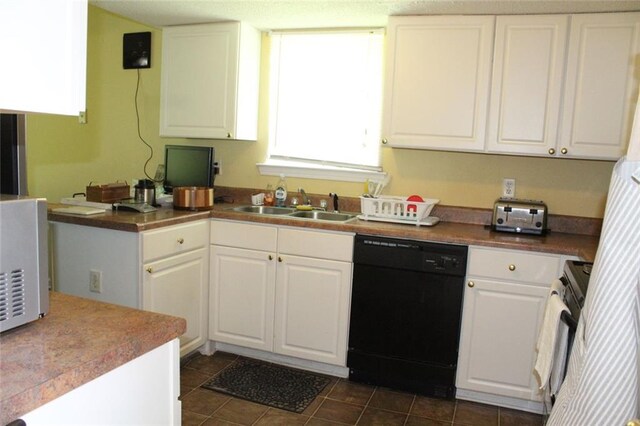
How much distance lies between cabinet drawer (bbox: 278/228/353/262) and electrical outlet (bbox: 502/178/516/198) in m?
1.00

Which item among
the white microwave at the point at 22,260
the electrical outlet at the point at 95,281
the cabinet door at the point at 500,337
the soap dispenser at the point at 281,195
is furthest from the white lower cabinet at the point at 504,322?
the white microwave at the point at 22,260

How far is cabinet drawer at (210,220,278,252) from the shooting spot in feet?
9.62

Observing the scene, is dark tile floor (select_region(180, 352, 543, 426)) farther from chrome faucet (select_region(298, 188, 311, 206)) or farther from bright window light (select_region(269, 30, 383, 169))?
bright window light (select_region(269, 30, 383, 169))

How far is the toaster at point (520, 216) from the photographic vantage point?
Result: 9.07 ft

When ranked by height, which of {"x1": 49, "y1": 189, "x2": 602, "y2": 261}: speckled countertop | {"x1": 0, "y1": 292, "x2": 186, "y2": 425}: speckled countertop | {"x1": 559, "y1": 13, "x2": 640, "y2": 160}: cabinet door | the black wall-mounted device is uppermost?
the black wall-mounted device

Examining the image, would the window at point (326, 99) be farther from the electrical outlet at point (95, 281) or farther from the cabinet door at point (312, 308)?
the electrical outlet at point (95, 281)

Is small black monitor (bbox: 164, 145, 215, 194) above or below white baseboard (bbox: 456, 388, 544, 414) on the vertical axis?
above

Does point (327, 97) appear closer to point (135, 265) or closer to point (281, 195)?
point (281, 195)

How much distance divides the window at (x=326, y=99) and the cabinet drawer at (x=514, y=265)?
978 mm

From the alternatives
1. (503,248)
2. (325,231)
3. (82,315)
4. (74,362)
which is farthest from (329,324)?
(74,362)

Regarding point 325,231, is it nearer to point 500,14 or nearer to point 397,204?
point 397,204

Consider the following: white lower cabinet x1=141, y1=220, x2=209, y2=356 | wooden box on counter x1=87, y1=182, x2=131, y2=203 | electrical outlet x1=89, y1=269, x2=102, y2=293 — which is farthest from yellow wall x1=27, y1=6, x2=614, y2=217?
electrical outlet x1=89, y1=269, x2=102, y2=293

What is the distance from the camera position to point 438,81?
281 cm

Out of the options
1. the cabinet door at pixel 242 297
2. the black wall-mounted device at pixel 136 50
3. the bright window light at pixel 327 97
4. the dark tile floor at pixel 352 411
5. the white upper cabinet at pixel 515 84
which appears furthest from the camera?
the black wall-mounted device at pixel 136 50
